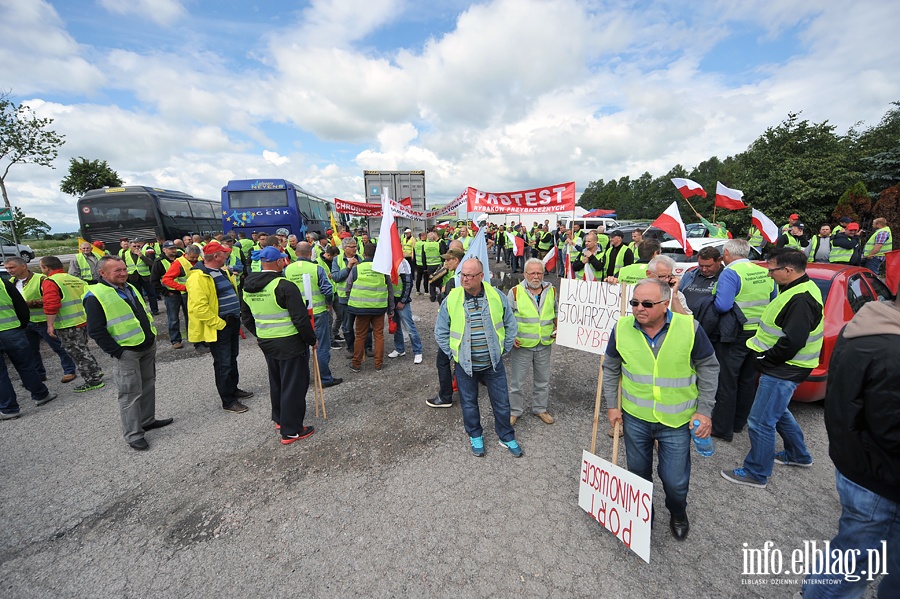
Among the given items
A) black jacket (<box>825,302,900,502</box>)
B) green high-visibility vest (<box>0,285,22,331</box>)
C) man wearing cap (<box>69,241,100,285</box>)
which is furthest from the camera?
man wearing cap (<box>69,241,100,285</box>)

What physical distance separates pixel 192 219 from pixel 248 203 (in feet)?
17.5

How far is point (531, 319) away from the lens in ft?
13.2

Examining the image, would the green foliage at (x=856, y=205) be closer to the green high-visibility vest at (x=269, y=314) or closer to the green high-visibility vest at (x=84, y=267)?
the green high-visibility vest at (x=269, y=314)

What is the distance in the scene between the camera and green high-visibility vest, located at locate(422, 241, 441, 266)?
1034 cm

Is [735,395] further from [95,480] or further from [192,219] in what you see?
[192,219]

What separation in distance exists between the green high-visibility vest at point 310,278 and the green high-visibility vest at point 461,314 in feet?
7.98

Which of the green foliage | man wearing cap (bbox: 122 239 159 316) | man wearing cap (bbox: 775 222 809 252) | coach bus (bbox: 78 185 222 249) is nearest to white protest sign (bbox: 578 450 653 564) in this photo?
man wearing cap (bbox: 775 222 809 252)

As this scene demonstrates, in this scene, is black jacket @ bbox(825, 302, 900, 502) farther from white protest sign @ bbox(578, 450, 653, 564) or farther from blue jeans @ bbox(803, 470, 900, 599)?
white protest sign @ bbox(578, 450, 653, 564)

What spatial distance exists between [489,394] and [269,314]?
2.43 metres

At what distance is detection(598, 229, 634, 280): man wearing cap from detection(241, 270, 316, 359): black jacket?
17.5 feet

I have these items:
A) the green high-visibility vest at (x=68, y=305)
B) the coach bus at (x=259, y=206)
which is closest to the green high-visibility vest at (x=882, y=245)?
the green high-visibility vest at (x=68, y=305)

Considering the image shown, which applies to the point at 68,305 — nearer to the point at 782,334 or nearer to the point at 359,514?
the point at 359,514

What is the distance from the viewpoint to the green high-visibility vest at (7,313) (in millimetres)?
4672

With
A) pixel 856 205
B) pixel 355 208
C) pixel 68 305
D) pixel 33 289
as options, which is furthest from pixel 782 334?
pixel 856 205
